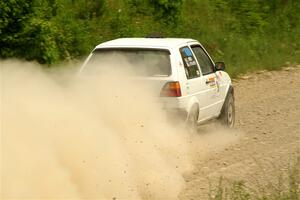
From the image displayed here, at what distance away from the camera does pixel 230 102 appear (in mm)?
13242

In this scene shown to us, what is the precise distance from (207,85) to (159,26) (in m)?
10.3

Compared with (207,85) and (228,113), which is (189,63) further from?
(228,113)

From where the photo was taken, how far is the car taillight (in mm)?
10500

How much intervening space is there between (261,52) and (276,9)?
5.76 meters

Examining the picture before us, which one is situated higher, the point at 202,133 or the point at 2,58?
the point at 2,58

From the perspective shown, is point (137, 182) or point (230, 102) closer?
point (137, 182)

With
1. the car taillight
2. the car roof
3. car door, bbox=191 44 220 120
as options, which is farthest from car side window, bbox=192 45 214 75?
the car taillight

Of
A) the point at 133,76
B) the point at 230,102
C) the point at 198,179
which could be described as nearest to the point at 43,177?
the point at 198,179

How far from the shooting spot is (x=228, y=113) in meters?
13.2

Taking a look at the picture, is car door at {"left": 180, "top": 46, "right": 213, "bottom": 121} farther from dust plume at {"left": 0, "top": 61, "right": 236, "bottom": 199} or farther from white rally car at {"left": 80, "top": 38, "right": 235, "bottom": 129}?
dust plume at {"left": 0, "top": 61, "right": 236, "bottom": 199}

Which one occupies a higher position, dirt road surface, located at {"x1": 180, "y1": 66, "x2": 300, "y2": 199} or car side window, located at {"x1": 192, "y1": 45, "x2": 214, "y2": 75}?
car side window, located at {"x1": 192, "y1": 45, "x2": 214, "y2": 75}

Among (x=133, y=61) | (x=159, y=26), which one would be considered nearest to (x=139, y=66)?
(x=133, y=61)

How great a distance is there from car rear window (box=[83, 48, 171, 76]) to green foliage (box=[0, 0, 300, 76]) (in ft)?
12.8

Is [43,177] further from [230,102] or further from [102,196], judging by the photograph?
[230,102]
